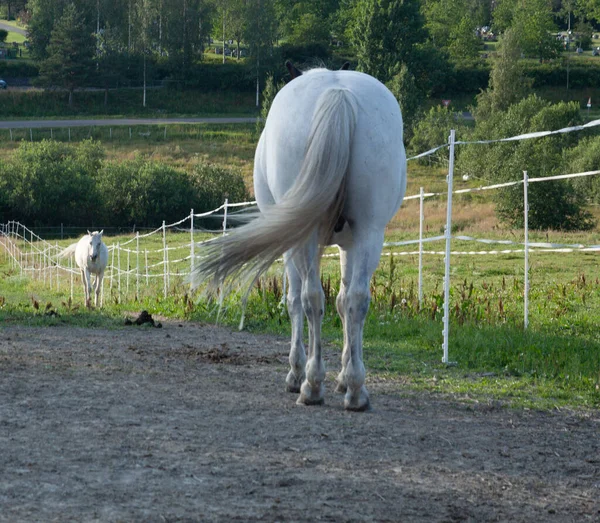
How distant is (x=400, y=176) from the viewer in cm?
538

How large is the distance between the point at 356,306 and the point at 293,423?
0.76 meters

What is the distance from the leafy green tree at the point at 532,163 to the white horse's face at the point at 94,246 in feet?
64.7

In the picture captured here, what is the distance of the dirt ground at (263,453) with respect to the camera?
346 centimetres

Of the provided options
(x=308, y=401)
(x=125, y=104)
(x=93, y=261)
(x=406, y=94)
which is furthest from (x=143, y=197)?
(x=308, y=401)

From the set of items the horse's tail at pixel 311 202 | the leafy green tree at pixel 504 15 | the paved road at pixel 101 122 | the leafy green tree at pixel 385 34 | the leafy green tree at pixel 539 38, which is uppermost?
the leafy green tree at pixel 504 15

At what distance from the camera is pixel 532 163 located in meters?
42.3

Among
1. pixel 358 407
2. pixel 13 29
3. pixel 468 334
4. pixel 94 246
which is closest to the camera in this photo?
pixel 358 407

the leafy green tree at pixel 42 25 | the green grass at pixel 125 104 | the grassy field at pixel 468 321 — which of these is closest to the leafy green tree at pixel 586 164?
the grassy field at pixel 468 321

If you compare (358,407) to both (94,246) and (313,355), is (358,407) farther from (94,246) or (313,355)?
(94,246)

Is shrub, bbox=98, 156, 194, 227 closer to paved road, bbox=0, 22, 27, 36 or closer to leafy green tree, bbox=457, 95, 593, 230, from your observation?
leafy green tree, bbox=457, 95, 593, 230

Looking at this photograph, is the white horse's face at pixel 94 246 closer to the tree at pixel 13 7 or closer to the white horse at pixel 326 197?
the white horse at pixel 326 197

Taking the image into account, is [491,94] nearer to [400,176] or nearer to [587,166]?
[587,166]

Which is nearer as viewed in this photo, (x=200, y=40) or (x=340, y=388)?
(x=340, y=388)

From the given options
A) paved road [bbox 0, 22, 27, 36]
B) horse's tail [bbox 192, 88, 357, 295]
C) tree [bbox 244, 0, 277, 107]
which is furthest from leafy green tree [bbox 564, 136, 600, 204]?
paved road [bbox 0, 22, 27, 36]
